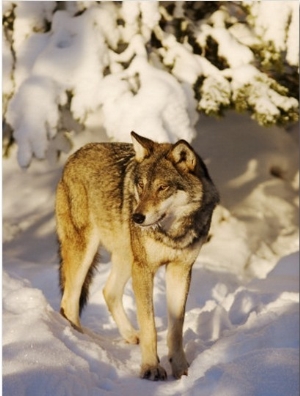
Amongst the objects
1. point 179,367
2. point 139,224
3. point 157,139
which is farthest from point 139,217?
point 157,139

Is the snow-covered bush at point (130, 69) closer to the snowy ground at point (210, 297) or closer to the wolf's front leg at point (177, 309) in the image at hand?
the snowy ground at point (210, 297)

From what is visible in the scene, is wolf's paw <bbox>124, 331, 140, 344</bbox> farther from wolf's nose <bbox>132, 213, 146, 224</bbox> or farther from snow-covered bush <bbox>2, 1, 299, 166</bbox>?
Answer: snow-covered bush <bbox>2, 1, 299, 166</bbox>

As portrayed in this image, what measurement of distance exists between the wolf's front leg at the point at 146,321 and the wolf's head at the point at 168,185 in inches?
15.1

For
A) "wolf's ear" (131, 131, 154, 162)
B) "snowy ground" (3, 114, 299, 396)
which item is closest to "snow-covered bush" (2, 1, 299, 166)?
"snowy ground" (3, 114, 299, 396)

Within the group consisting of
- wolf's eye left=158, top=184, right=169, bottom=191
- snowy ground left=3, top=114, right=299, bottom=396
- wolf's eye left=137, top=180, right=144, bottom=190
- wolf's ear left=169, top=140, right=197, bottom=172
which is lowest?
snowy ground left=3, top=114, right=299, bottom=396

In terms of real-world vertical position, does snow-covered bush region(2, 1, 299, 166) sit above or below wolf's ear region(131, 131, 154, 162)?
below

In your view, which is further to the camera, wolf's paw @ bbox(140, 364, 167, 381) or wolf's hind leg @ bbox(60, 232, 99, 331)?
wolf's hind leg @ bbox(60, 232, 99, 331)

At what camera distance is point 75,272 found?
270 inches

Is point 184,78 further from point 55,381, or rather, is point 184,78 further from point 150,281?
point 55,381

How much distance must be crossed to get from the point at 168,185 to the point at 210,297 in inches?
141

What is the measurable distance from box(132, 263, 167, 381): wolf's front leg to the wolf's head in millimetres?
385

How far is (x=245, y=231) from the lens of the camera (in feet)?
38.6

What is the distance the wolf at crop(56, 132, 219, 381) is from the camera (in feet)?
18.5

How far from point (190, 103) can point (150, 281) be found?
3830mm
